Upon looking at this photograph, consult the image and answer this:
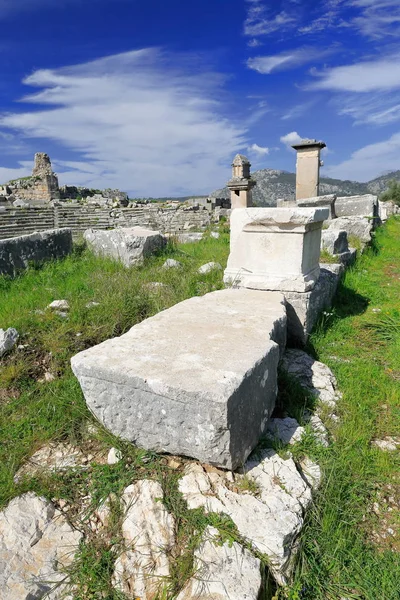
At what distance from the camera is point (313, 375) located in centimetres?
285

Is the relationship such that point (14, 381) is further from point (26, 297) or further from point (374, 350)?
point (374, 350)

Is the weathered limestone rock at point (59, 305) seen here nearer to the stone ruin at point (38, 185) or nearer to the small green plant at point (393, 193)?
the stone ruin at point (38, 185)

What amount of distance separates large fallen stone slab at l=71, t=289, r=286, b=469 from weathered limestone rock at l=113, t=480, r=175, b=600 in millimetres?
228

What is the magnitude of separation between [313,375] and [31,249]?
4.51m

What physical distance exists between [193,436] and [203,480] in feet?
0.72

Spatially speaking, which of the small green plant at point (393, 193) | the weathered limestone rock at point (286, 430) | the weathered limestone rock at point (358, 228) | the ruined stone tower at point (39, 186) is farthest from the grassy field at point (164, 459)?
the small green plant at point (393, 193)

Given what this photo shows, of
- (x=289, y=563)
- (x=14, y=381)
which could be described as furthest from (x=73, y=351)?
(x=289, y=563)

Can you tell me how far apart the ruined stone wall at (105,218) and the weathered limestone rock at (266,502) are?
10.4 meters

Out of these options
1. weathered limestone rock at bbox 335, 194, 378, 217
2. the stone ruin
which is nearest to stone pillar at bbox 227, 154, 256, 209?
weathered limestone rock at bbox 335, 194, 378, 217

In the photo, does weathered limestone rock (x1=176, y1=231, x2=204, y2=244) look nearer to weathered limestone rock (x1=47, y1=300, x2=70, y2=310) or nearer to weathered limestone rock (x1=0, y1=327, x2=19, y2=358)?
weathered limestone rock (x1=47, y1=300, x2=70, y2=310)

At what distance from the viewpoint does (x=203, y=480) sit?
1764mm

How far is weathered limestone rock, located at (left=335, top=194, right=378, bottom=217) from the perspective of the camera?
10.8 m

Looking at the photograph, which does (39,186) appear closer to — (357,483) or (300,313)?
(300,313)

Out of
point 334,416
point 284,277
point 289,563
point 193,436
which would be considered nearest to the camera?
point 289,563
